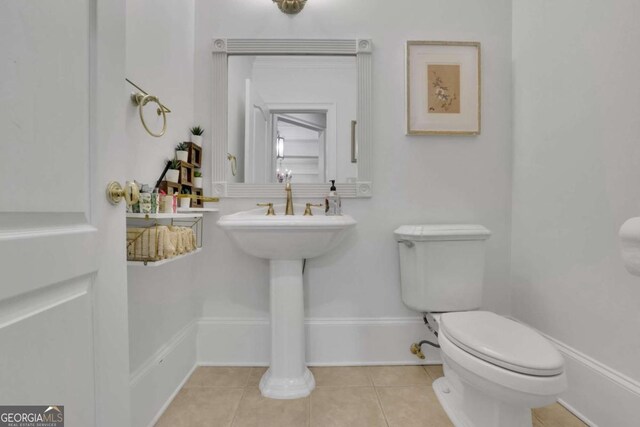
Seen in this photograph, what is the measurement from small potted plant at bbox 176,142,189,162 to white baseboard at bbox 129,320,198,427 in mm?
872

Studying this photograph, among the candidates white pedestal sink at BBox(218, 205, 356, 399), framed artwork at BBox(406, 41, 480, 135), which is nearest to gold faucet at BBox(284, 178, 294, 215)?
white pedestal sink at BBox(218, 205, 356, 399)

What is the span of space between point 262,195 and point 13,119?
4.00 ft

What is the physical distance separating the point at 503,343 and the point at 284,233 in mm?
879

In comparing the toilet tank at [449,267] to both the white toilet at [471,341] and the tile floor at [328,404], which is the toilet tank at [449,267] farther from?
the tile floor at [328,404]

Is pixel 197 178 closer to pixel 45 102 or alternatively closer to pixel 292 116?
pixel 292 116

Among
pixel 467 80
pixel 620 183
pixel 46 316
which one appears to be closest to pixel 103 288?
pixel 46 316

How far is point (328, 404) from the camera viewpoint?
1.32 metres

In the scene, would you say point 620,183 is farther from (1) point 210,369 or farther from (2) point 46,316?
(1) point 210,369

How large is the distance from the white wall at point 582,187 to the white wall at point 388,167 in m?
0.11

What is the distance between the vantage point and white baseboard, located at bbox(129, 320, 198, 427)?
1104mm

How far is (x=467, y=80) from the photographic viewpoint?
1.68m

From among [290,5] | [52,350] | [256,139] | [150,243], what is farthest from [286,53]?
[52,350]

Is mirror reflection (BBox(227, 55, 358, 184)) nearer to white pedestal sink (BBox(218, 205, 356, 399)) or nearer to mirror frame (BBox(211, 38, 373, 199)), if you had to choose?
mirror frame (BBox(211, 38, 373, 199))

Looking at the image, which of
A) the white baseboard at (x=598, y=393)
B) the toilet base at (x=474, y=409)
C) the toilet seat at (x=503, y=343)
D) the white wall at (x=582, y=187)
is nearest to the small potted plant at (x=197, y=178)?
the toilet seat at (x=503, y=343)
